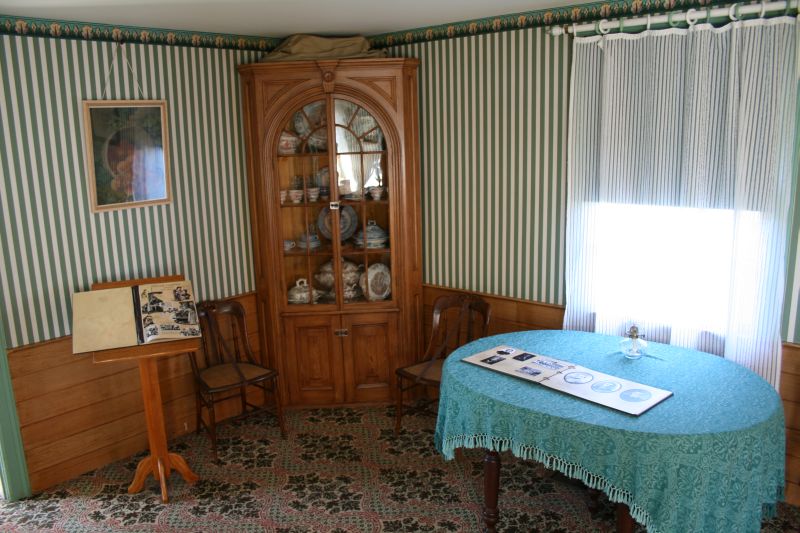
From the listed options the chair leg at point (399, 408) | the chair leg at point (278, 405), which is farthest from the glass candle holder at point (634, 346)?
the chair leg at point (278, 405)

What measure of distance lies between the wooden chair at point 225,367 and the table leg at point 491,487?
1.69 meters

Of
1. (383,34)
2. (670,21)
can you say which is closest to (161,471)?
(383,34)

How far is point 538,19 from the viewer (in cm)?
420

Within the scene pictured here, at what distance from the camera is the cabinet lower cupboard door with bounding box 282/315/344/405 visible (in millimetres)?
4977

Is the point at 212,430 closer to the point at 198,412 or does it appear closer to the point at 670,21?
the point at 198,412

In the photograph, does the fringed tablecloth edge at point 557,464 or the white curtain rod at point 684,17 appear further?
the white curtain rod at point 684,17

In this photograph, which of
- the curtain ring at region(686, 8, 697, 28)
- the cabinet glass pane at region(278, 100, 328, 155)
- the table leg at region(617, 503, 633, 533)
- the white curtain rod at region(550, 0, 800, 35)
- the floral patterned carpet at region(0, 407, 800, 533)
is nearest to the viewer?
the table leg at region(617, 503, 633, 533)

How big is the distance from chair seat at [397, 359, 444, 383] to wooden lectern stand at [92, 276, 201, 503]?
132cm

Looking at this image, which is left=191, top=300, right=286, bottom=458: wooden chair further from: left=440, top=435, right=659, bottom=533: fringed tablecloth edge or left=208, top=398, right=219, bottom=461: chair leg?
left=440, top=435, right=659, bottom=533: fringed tablecloth edge

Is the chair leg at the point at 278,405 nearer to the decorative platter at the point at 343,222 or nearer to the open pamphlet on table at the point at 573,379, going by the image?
the decorative platter at the point at 343,222

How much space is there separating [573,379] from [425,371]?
4.44 feet

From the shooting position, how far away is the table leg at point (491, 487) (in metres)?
3.41

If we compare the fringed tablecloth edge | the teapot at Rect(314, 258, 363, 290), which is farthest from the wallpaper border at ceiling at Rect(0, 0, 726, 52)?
the fringed tablecloth edge

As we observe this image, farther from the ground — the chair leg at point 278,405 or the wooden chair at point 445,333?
the wooden chair at point 445,333
